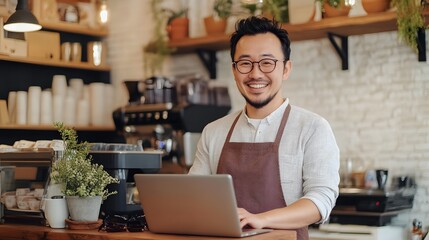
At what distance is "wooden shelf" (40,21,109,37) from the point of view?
6.52 m

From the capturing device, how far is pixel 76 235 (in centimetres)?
276

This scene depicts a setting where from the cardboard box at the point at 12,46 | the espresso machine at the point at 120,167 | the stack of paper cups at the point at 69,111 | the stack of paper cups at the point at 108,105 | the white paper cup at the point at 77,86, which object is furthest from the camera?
the stack of paper cups at the point at 108,105

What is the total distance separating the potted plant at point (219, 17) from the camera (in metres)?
5.89

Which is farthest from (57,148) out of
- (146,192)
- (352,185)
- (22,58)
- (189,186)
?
(22,58)

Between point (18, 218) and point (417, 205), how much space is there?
293cm

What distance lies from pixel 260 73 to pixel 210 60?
3.38 m

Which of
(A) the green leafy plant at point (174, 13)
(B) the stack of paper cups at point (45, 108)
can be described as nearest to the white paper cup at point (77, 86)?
(B) the stack of paper cups at point (45, 108)

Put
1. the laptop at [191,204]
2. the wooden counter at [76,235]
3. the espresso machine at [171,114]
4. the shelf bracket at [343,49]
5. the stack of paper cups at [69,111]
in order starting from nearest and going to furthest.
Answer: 1. the laptop at [191,204]
2. the wooden counter at [76,235]
3. the shelf bracket at [343,49]
4. the espresso machine at [171,114]
5. the stack of paper cups at [69,111]

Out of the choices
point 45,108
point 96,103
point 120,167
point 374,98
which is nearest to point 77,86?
point 96,103

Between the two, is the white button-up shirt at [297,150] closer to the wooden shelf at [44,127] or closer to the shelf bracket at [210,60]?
the shelf bracket at [210,60]

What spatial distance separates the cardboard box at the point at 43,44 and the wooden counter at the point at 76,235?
3.35m

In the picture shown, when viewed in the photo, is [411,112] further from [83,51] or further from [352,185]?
[83,51]

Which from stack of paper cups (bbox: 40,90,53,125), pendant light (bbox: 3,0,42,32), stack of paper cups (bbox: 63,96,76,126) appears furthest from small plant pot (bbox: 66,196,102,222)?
stack of paper cups (bbox: 63,96,76,126)

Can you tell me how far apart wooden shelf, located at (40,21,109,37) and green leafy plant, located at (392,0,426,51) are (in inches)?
122
